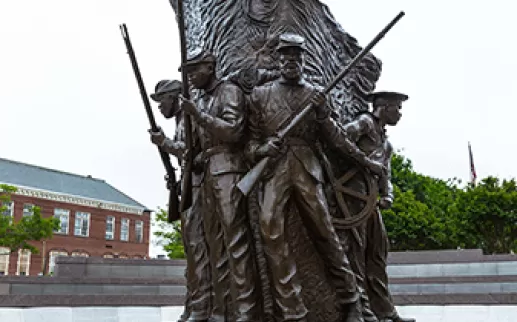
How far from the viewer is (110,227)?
3903cm

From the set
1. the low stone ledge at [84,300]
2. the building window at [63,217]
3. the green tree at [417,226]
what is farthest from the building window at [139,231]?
the low stone ledge at [84,300]

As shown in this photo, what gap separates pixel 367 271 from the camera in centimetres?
496

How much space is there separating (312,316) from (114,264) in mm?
8750

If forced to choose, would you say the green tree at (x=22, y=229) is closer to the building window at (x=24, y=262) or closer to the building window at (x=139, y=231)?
the building window at (x=24, y=262)

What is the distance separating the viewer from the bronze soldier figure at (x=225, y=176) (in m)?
4.25

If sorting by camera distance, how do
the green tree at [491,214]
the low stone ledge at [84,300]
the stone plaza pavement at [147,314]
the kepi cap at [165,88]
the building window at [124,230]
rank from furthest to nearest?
the building window at [124,230]
the green tree at [491,214]
the low stone ledge at [84,300]
the stone plaza pavement at [147,314]
the kepi cap at [165,88]

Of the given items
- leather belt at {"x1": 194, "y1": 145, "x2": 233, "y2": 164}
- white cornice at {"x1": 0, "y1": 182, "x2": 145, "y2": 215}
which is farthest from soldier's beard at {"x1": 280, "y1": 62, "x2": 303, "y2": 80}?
white cornice at {"x1": 0, "y1": 182, "x2": 145, "y2": 215}

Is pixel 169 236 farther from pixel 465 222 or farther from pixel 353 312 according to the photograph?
pixel 353 312

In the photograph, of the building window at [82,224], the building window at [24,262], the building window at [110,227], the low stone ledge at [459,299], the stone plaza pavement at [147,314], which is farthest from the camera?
the building window at [110,227]

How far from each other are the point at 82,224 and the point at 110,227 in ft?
7.75

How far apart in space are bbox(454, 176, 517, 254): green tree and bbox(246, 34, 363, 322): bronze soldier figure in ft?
63.0

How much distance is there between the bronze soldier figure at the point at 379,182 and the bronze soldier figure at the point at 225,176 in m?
0.94

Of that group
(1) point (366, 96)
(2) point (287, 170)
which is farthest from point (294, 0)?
(2) point (287, 170)

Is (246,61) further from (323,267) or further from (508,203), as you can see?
(508,203)
